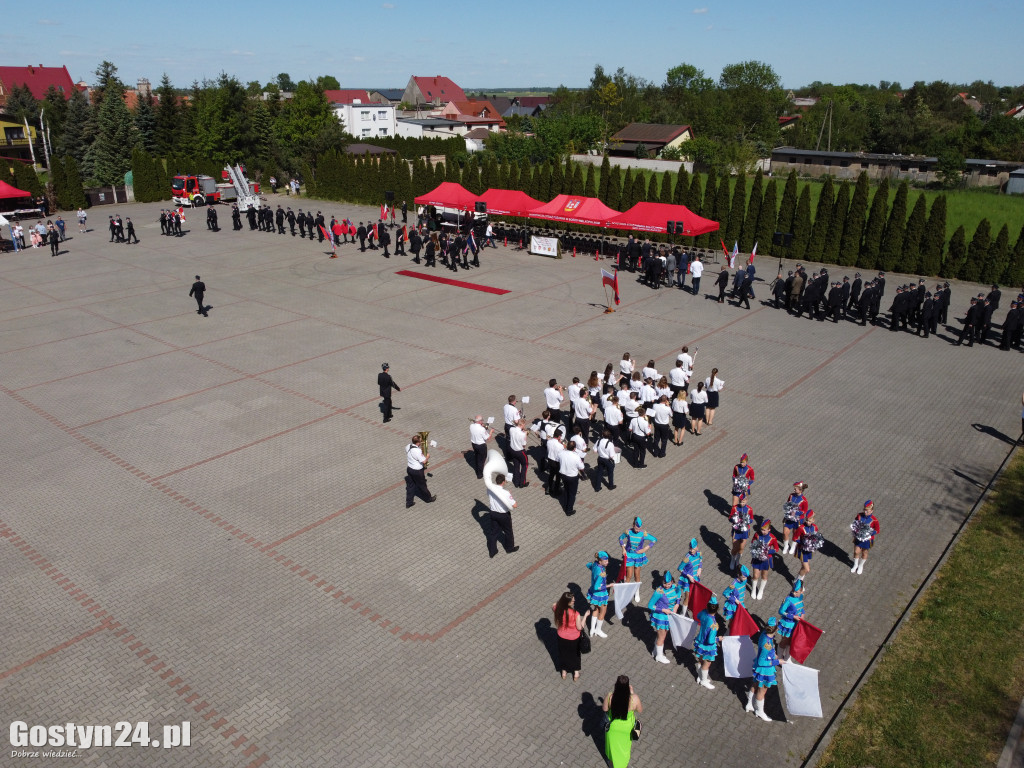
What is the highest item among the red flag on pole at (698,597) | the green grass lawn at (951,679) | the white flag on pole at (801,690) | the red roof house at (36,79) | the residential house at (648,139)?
the red roof house at (36,79)

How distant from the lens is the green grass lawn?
7.02m

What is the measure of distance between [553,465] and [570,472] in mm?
795

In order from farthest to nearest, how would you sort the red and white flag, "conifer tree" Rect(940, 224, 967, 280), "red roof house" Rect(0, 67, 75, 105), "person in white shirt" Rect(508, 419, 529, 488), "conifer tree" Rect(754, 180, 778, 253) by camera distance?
"red roof house" Rect(0, 67, 75, 105) → "conifer tree" Rect(754, 180, 778, 253) → "conifer tree" Rect(940, 224, 967, 280) → the red and white flag → "person in white shirt" Rect(508, 419, 529, 488)

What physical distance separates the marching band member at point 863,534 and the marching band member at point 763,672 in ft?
9.67

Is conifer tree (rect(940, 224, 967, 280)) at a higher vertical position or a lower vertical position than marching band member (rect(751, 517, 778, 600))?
higher

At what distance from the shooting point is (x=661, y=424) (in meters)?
12.7

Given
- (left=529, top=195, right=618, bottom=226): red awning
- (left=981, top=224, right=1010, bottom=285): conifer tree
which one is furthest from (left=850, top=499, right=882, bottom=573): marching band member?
(left=981, top=224, right=1010, bottom=285): conifer tree

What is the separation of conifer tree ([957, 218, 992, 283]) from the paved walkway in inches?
333

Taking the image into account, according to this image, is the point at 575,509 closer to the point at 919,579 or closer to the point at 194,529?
the point at 919,579

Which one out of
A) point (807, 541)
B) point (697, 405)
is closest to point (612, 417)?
point (697, 405)

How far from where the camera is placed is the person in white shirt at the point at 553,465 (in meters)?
11.0

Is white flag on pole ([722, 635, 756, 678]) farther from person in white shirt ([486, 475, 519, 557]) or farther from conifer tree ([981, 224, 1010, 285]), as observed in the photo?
conifer tree ([981, 224, 1010, 285])

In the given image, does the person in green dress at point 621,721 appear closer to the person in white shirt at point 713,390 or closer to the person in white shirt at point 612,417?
the person in white shirt at point 612,417

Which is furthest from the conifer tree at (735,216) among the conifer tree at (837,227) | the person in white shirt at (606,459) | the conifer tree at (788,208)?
the person in white shirt at (606,459)
